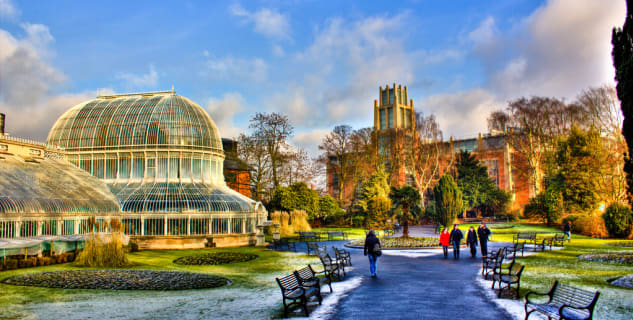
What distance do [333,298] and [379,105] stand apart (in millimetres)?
83413

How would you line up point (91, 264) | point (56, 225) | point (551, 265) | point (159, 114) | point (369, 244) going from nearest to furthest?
point (369, 244)
point (551, 265)
point (91, 264)
point (56, 225)
point (159, 114)

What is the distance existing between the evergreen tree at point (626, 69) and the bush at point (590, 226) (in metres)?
21.5

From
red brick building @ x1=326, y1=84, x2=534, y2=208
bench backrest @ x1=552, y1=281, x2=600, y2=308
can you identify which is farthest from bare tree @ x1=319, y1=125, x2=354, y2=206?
bench backrest @ x1=552, y1=281, x2=600, y2=308

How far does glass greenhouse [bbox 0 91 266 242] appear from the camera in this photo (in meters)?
28.5

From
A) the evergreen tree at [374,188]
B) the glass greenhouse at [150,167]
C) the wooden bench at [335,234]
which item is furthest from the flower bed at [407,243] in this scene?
the evergreen tree at [374,188]

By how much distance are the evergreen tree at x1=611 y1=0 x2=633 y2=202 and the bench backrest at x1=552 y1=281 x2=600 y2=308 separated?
290 inches

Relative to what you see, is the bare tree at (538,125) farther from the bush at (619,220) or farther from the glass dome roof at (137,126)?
the glass dome roof at (137,126)

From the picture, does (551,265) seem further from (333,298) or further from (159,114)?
(159,114)

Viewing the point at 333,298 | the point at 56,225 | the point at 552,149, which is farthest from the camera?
the point at 552,149

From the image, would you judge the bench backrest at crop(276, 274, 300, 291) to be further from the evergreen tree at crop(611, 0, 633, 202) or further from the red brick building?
the red brick building

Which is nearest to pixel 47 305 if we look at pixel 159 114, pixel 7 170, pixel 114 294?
pixel 114 294

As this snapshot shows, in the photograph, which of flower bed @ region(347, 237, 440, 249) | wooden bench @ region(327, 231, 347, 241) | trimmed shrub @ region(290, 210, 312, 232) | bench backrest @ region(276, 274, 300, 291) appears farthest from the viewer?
trimmed shrub @ region(290, 210, 312, 232)

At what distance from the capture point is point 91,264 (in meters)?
19.0

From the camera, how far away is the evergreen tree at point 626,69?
13.8 meters
